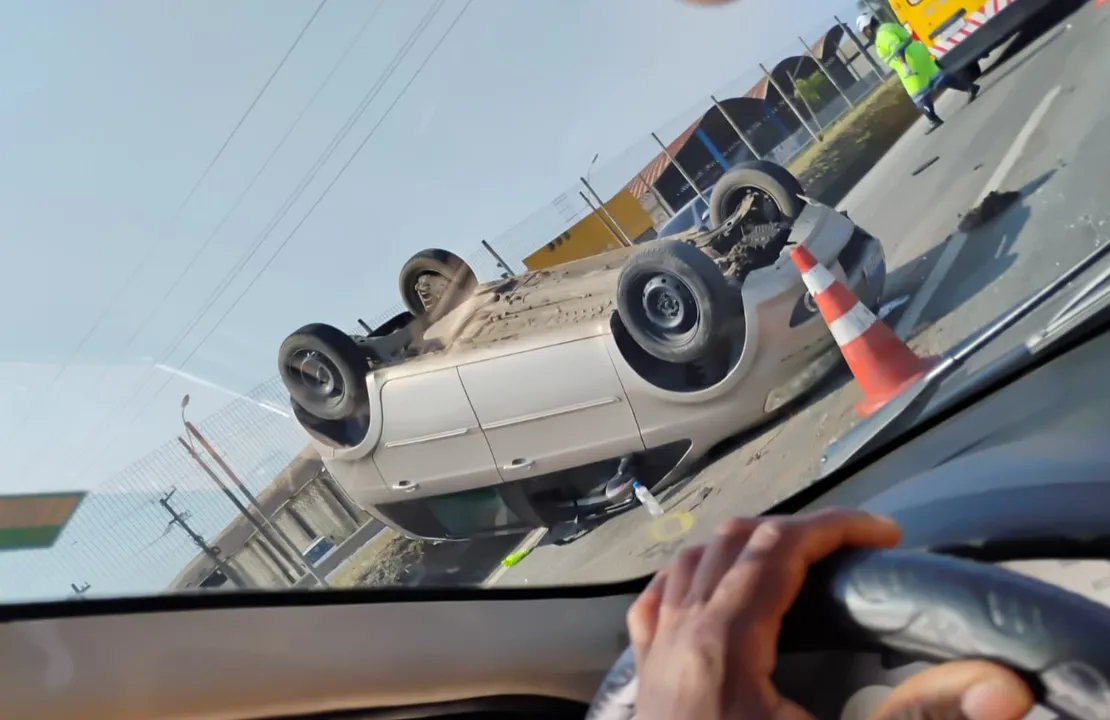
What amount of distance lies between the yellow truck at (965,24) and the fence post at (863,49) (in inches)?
38.4

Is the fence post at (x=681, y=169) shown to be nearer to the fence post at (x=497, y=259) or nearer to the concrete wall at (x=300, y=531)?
the fence post at (x=497, y=259)

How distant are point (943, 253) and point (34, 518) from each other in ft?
9.69

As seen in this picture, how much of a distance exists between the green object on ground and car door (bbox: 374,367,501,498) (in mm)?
965

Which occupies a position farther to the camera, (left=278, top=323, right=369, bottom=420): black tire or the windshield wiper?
(left=278, top=323, right=369, bottom=420): black tire

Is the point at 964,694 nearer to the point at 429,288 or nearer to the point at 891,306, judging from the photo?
the point at 429,288

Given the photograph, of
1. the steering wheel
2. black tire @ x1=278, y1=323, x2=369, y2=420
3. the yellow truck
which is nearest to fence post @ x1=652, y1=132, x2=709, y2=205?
black tire @ x1=278, y1=323, x2=369, y2=420

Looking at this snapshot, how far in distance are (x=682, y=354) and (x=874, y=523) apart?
141 cm

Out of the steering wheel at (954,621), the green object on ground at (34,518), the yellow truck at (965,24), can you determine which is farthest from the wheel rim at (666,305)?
the yellow truck at (965,24)

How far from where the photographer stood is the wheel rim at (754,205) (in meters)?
3.35

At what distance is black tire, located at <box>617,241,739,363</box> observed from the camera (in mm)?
2910

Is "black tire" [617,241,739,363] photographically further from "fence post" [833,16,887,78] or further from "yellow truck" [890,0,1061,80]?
"yellow truck" [890,0,1061,80]

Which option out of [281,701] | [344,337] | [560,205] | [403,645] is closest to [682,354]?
[560,205]

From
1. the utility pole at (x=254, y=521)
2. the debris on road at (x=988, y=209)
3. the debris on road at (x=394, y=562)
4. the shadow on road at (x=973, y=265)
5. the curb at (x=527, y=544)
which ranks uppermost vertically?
the utility pole at (x=254, y=521)

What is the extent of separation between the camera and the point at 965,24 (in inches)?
253
